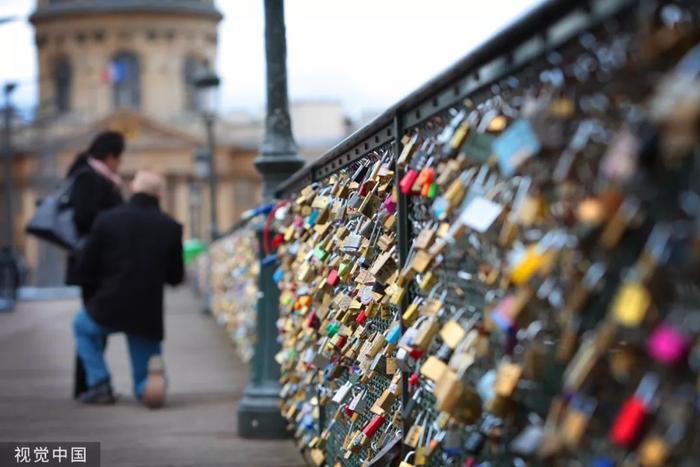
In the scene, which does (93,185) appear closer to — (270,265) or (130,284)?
(130,284)

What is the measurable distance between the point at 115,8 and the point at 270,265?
103181 mm

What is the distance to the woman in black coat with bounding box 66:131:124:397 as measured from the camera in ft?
36.7

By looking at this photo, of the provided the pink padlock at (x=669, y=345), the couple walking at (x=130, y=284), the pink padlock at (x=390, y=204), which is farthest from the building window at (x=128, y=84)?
the pink padlock at (x=669, y=345)

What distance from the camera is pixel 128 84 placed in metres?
110

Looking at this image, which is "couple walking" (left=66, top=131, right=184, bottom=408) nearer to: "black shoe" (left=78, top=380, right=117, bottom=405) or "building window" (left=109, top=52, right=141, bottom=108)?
"black shoe" (left=78, top=380, right=117, bottom=405)

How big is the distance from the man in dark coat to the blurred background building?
3659 inches

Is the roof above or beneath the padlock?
above

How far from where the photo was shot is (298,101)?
374 ft

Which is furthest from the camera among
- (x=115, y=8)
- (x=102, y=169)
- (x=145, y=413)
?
(x=115, y=8)

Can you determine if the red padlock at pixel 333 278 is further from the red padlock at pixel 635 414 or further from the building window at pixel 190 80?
the building window at pixel 190 80

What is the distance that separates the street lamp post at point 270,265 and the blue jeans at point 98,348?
4.72 feet

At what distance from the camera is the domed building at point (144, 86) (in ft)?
346

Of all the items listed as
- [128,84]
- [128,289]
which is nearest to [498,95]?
[128,289]

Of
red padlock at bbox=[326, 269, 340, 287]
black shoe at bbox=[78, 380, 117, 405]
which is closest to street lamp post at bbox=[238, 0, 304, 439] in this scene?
black shoe at bbox=[78, 380, 117, 405]
